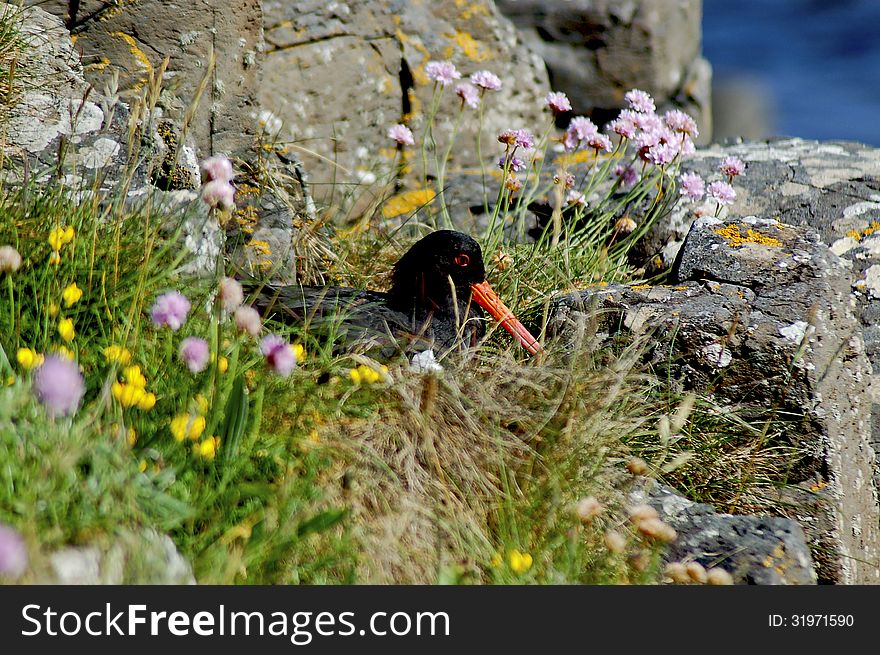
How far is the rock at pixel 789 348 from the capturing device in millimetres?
3453

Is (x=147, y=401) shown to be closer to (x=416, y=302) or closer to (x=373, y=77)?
(x=416, y=302)

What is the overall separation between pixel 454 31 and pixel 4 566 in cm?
614

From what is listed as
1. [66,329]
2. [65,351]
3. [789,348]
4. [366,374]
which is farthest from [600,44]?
[65,351]

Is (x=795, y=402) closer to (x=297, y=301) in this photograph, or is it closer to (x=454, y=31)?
(x=297, y=301)

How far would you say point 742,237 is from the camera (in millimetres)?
4129

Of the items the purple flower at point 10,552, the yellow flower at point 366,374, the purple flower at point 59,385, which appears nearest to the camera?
the purple flower at point 10,552

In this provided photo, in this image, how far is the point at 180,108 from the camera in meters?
4.59

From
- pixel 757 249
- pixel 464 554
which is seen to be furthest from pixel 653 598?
pixel 757 249

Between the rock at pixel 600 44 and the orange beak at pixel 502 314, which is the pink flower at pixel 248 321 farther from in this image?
the rock at pixel 600 44

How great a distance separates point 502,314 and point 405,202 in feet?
7.57

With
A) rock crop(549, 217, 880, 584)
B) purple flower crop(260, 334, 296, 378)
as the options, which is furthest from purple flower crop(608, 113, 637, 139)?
purple flower crop(260, 334, 296, 378)

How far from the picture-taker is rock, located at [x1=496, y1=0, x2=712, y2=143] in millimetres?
7840

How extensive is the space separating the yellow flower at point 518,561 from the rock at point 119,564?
832mm

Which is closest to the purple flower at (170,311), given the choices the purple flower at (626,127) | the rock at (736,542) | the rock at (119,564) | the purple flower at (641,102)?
the rock at (119,564)
